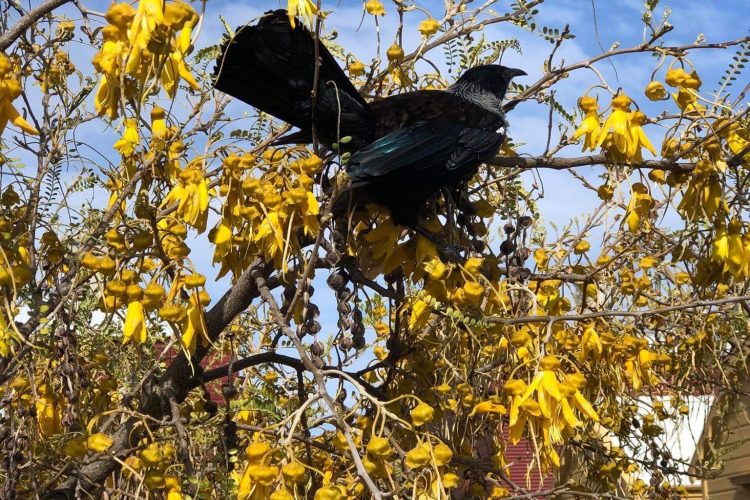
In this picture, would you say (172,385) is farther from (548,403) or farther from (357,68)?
(548,403)

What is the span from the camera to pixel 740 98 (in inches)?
83.4

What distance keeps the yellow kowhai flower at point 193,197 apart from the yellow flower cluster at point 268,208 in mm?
32

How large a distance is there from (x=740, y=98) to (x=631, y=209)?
37cm

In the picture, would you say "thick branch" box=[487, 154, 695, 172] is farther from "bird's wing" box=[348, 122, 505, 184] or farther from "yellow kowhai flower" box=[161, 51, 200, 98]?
"yellow kowhai flower" box=[161, 51, 200, 98]

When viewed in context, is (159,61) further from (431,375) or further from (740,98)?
(740,98)

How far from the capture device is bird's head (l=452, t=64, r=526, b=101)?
229 centimetres

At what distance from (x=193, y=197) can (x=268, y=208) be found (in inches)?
6.2

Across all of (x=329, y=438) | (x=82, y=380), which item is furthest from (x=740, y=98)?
(x=82, y=380)

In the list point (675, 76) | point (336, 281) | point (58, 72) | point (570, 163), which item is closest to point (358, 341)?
point (336, 281)

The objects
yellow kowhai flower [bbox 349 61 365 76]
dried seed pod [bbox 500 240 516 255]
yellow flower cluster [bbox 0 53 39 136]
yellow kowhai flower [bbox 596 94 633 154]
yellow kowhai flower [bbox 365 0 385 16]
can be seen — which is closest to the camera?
yellow flower cluster [bbox 0 53 39 136]

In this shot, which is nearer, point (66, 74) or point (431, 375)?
point (431, 375)

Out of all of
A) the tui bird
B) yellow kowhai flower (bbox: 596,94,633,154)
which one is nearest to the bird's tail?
the tui bird

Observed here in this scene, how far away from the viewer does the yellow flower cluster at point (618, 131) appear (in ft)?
6.29

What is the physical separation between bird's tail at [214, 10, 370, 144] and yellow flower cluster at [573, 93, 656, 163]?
48cm
